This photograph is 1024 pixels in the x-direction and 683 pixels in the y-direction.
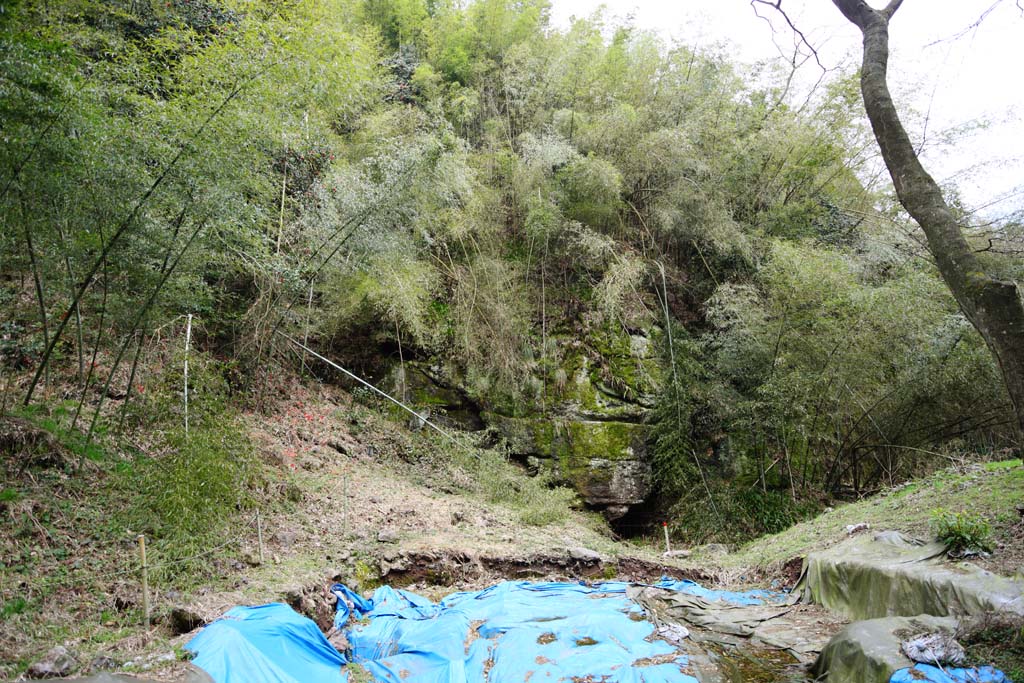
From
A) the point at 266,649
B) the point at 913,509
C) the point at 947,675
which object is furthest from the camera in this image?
the point at 913,509

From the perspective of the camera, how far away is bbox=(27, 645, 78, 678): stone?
8.07 feet

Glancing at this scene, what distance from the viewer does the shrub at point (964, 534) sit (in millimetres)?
3486

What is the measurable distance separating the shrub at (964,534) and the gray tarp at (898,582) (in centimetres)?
8

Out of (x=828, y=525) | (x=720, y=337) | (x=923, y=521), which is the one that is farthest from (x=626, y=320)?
(x=923, y=521)

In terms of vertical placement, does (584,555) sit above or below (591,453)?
below

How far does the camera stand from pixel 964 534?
354cm

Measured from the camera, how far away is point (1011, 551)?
3.35 metres

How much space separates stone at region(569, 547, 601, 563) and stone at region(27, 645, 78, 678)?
439 centimetres

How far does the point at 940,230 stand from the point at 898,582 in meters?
2.19

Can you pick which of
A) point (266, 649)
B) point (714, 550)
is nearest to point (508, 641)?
point (266, 649)

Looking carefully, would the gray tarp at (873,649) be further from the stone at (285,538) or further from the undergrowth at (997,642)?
the stone at (285,538)

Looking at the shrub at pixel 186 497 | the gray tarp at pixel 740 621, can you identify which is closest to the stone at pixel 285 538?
the shrub at pixel 186 497

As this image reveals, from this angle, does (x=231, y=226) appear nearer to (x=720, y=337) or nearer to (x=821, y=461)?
(x=720, y=337)

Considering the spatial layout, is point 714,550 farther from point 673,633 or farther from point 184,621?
point 184,621
